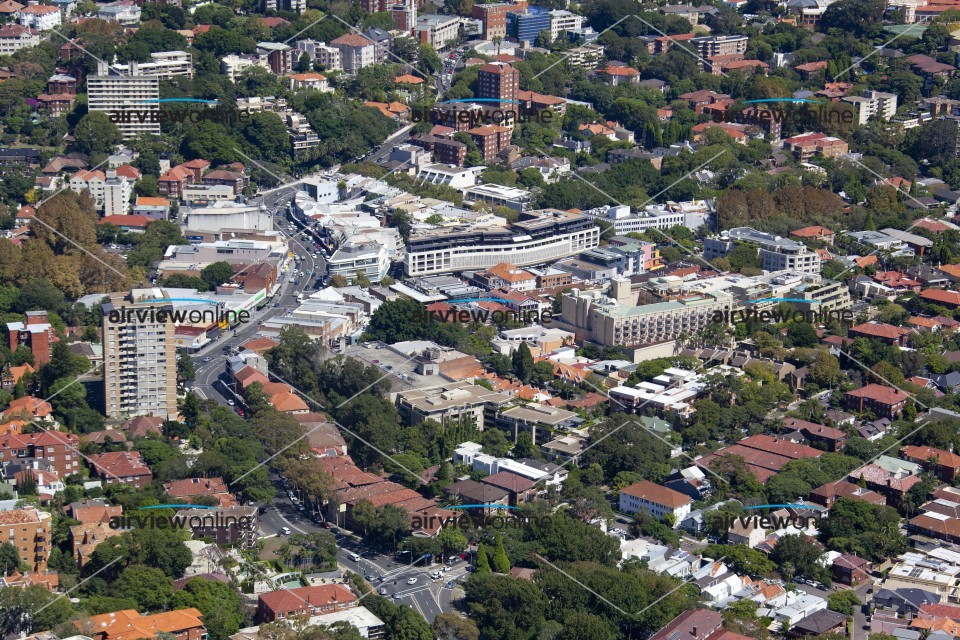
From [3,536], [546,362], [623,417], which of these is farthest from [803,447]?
[3,536]

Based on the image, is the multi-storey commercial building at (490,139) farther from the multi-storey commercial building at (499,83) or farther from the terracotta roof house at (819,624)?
the terracotta roof house at (819,624)

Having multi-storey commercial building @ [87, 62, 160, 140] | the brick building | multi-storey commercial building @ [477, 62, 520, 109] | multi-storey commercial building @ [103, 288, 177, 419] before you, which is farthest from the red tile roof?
multi-storey commercial building @ [87, 62, 160, 140]

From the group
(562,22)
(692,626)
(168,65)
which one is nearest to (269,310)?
(168,65)

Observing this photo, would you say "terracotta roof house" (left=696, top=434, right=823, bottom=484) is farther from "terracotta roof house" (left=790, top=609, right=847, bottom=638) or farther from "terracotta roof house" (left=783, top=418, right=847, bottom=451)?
"terracotta roof house" (left=790, top=609, right=847, bottom=638)

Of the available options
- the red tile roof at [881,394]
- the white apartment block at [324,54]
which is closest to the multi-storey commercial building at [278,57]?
the white apartment block at [324,54]

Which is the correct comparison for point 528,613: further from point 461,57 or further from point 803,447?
point 461,57

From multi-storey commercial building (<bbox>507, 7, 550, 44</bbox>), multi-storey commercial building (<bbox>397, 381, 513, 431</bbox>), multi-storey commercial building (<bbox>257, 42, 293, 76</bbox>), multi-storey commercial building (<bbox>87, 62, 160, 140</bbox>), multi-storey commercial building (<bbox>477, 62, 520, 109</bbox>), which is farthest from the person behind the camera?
multi-storey commercial building (<bbox>507, 7, 550, 44</bbox>)

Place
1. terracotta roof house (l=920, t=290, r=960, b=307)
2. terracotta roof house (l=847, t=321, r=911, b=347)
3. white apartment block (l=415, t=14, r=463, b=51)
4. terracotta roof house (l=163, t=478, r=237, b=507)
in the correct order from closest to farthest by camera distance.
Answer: terracotta roof house (l=163, t=478, r=237, b=507)
terracotta roof house (l=847, t=321, r=911, b=347)
terracotta roof house (l=920, t=290, r=960, b=307)
white apartment block (l=415, t=14, r=463, b=51)
